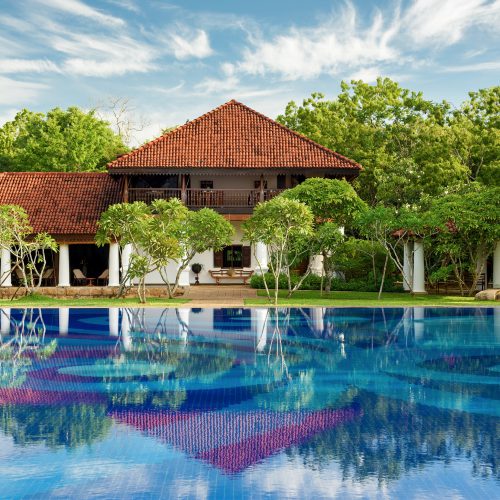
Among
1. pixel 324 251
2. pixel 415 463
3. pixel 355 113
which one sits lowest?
pixel 415 463

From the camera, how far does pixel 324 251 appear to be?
962 inches

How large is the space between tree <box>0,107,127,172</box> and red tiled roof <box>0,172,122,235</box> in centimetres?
821

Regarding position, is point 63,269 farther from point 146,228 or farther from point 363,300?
point 363,300

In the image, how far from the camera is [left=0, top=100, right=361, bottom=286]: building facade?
98.1ft

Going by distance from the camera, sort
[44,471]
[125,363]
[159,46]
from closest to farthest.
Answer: [44,471], [125,363], [159,46]

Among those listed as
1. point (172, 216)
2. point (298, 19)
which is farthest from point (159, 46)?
point (172, 216)

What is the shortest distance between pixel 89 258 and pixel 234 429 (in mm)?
24948

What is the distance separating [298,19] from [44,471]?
22515mm

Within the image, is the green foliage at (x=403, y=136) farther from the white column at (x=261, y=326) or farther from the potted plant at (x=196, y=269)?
the white column at (x=261, y=326)

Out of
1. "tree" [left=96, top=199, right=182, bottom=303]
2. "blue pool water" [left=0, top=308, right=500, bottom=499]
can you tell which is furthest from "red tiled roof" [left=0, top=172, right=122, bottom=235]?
"blue pool water" [left=0, top=308, right=500, bottom=499]

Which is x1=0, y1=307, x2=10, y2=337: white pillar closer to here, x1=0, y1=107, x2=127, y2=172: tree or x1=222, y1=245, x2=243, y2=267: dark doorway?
x1=222, y1=245, x2=243, y2=267: dark doorway

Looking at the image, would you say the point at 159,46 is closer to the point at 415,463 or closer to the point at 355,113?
the point at 355,113

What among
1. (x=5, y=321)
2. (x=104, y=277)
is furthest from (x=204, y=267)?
(x=5, y=321)

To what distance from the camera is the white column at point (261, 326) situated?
48.4 feet
